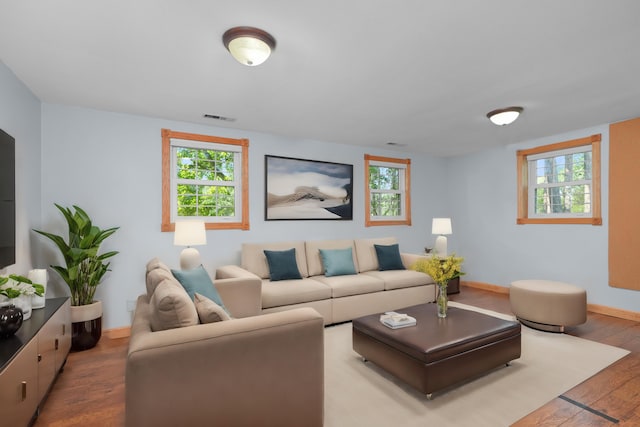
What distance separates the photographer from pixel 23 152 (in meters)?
2.89

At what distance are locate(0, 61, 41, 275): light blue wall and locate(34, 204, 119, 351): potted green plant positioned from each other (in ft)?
0.65

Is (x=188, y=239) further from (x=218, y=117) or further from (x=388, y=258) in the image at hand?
(x=388, y=258)

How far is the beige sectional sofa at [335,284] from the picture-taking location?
3625mm

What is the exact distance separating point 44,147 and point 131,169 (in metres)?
0.79

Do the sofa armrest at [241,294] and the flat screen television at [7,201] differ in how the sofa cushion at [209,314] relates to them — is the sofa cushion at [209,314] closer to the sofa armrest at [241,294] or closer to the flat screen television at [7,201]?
the sofa armrest at [241,294]

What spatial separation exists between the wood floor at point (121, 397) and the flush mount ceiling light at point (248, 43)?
2.46 m

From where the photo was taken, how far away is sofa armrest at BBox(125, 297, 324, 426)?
4.65ft

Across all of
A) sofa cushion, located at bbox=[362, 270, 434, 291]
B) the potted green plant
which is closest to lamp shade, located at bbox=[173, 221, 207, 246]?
the potted green plant

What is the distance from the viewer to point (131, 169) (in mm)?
3742

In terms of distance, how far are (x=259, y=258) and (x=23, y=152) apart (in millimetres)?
2502

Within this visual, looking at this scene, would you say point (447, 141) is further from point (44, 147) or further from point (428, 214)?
point (44, 147)

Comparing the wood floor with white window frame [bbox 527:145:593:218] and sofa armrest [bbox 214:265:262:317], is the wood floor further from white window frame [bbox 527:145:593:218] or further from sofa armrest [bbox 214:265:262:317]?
white window frame [bbox 527:145:593:218]

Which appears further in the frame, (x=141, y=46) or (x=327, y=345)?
(x=327, y=345)

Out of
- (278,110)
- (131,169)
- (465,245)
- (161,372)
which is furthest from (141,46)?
(465,245)
